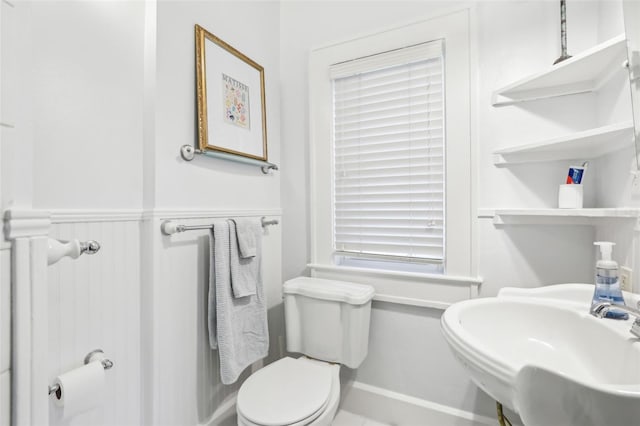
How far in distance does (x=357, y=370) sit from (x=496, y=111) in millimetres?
1473

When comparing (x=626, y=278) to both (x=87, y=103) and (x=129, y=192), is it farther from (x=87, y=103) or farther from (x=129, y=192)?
(x=87, y=103)

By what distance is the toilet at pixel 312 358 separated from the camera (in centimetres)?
108

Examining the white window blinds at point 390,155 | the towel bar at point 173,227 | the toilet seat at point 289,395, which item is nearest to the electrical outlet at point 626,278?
the white window blinds at point 390,155

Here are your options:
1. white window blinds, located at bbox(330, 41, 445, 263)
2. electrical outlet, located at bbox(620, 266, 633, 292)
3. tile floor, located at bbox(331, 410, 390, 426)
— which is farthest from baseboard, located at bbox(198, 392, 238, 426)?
electrical outlet, located at bbox(620, 266, 633, 292)

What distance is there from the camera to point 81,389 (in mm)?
870

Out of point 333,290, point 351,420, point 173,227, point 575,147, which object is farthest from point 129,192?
point 575,147

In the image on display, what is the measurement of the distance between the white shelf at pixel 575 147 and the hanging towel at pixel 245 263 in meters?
1.17

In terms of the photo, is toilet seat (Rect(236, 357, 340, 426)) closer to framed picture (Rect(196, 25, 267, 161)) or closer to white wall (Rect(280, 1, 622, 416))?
white wall (Rect(280, 1, 622, 416))

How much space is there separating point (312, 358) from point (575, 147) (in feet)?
4.79

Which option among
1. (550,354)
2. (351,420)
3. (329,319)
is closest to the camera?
(550,354)

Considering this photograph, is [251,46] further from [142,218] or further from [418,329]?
[418,329]

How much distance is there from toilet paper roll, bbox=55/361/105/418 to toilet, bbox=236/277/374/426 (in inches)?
17.8

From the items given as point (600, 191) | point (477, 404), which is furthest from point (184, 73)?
point (477, 404)

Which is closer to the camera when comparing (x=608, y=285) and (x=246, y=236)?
(x=608, y=285)
